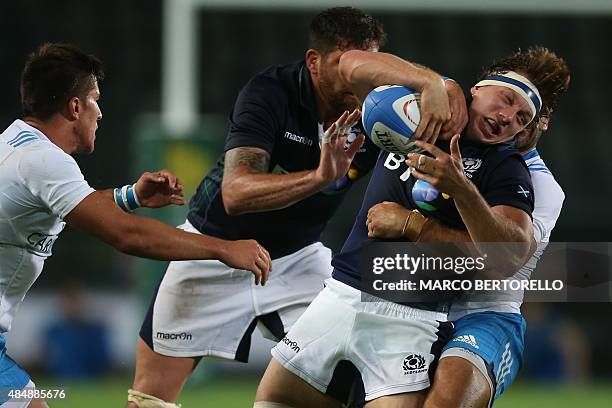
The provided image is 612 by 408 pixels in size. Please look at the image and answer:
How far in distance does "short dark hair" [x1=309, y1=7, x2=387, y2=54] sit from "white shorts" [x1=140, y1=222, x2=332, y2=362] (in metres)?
1.11

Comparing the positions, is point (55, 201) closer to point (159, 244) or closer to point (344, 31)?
point (159, 244)

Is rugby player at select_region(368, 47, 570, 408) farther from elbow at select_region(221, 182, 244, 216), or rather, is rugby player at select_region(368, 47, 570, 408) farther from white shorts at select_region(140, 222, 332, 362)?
white shorts at select_region(140, 222, 332, 362)

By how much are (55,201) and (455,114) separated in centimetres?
163

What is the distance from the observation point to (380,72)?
4.57m

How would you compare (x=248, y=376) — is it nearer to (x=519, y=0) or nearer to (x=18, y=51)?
(x=519, y=0)

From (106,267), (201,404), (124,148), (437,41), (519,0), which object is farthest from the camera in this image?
(437,41)

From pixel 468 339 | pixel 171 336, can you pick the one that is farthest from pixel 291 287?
pixel 468 339

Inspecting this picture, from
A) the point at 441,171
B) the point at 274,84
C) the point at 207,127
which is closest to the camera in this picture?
the point at 441,171

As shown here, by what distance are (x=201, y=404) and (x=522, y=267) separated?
5.69 metres

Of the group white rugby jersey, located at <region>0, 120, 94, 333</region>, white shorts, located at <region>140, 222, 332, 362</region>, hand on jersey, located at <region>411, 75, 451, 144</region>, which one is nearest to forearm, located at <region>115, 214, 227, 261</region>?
white rugby jersey, located at <region>0, 120, 94, 333</region>

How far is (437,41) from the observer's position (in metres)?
15.6

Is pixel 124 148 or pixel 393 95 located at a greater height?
pixel 393 95

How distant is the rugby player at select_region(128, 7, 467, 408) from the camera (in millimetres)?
5145

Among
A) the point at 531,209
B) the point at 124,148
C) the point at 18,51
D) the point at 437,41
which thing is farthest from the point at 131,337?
the point at 531,209
